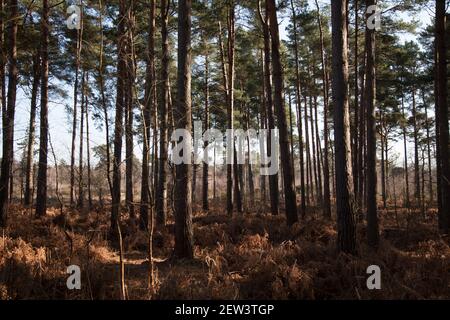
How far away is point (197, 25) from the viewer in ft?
55.0

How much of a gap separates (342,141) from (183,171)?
11.1ft

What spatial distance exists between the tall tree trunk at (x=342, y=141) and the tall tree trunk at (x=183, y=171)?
3.15 metres

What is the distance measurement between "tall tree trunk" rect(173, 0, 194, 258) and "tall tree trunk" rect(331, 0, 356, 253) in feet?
10.3

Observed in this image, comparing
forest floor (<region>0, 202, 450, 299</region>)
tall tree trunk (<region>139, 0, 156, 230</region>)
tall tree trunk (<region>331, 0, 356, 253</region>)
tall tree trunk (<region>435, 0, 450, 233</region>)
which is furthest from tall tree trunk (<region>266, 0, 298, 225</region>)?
tall tree trunk (<region>435, 0, 450, 233</region>)

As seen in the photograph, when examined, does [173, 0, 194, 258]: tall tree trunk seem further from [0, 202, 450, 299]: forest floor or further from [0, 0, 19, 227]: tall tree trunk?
[0, 0, 19, 227]: tall tree trunk

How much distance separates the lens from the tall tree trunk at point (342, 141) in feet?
23.2

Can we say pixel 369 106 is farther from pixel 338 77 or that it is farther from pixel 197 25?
pixel 197 25

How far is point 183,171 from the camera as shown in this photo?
7.34m

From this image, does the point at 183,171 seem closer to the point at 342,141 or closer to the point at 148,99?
the point at 148,99

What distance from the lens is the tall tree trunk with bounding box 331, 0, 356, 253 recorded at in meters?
7.09

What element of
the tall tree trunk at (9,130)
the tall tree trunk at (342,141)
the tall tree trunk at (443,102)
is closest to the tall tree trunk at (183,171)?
the tall tree trunk at (342,141)
